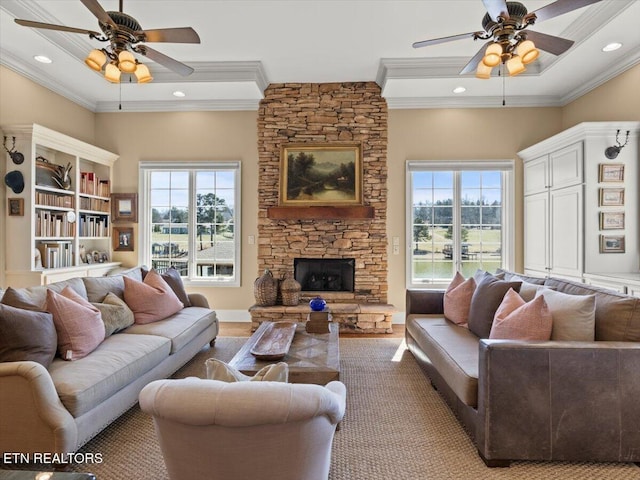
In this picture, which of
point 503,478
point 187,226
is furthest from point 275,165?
point 503,478

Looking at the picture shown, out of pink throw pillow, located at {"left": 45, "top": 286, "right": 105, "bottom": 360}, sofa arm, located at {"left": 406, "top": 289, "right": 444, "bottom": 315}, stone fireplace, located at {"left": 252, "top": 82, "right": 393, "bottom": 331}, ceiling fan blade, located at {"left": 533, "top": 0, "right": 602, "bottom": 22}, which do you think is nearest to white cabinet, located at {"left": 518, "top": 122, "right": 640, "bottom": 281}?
sofa arm, located at {"left": 406, "top": 289, "right": 444, "bottom": 315}

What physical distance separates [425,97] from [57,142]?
4.75 m

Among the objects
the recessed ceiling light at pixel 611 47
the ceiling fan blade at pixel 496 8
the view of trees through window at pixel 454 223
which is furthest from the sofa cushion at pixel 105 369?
the recessed ceiling light at pixel 611 47

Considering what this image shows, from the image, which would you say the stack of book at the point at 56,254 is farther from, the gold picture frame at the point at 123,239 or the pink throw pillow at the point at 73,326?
the pink throw pillow at the point at 73,326

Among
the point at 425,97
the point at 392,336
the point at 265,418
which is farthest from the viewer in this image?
the point at 425,97

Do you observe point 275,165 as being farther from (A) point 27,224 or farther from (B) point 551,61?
(B) point 551,61

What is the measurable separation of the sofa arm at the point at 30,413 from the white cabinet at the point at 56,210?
8.55 ft

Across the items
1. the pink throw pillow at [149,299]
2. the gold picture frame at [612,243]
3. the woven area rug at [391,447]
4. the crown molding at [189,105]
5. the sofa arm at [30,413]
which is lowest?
the woven area rug at [391,447]

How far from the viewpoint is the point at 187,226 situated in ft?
17.9

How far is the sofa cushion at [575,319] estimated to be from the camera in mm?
2086

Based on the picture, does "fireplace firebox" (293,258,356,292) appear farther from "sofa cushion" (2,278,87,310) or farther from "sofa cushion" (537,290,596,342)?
"sofa cushion" (537,290,596,342)

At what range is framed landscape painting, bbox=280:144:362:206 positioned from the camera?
5188 mm

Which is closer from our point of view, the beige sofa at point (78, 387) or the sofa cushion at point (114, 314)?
the beige sofa at point (78, 387)

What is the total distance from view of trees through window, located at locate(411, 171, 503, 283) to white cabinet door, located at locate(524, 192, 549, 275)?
13.9 inches
